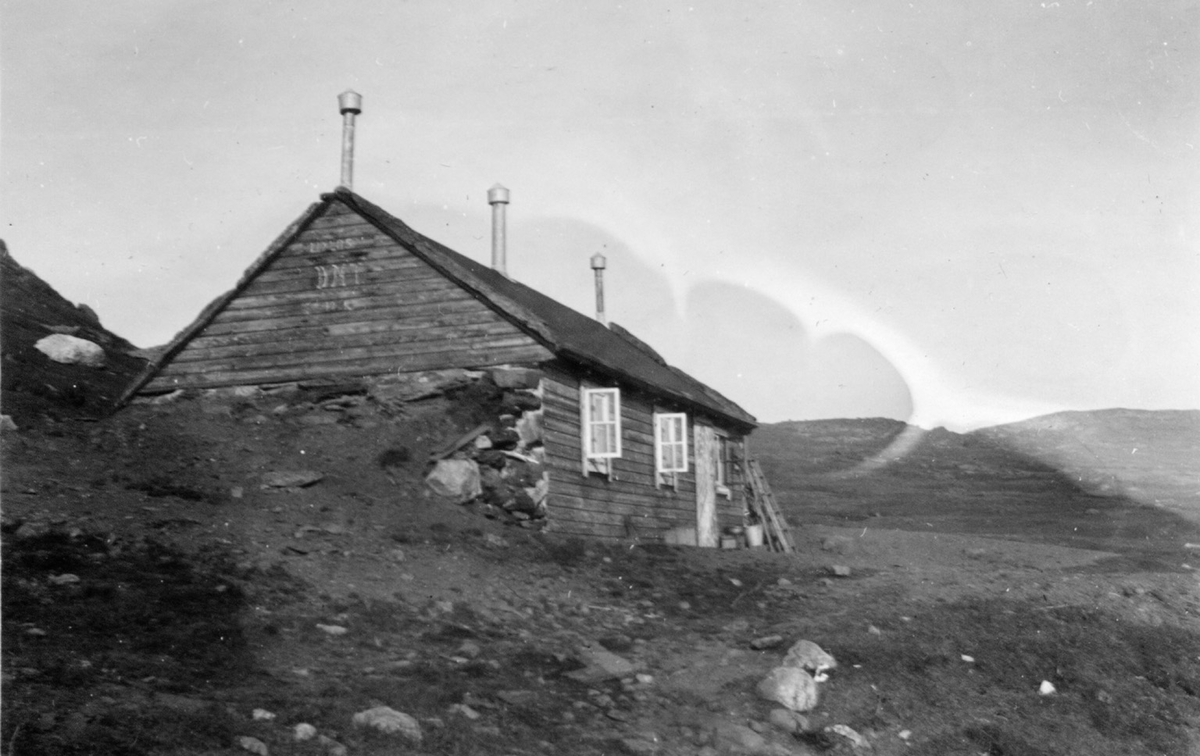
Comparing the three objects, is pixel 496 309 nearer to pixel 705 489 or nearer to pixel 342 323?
pixel 342 323

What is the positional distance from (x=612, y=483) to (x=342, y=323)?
16.3 feet

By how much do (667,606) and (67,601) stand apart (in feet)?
21.1

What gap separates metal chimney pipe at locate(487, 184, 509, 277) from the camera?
2255 centimetres

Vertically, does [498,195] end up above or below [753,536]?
above

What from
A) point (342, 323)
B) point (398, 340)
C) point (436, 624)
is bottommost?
point (436, 624)

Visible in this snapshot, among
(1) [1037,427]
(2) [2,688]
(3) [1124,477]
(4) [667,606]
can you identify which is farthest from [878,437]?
(2) [2,688]

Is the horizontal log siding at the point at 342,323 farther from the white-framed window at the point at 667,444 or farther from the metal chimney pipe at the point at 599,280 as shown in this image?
the metal chimney pipe at the point at 599,280

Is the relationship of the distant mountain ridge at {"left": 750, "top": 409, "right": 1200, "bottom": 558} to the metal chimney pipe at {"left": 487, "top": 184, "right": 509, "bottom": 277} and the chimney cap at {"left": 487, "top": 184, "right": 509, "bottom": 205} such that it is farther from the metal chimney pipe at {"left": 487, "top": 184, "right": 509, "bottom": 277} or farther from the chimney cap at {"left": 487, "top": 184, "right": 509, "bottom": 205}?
the chimney cap at {"left": 487, "top": 184, "right": 509, "bottom": 205}

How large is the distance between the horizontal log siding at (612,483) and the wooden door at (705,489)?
24cm

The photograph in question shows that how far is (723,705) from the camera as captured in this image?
902 cm

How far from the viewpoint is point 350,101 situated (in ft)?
57.8

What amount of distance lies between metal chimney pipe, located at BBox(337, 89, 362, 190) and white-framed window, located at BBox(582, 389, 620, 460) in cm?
513

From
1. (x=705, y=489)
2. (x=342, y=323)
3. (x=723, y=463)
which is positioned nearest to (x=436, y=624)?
(x=342, y=323)

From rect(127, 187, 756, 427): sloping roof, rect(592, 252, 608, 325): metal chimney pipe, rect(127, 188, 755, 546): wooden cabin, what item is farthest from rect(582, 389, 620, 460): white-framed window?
rect(592, 252, 608, 325): metal chimney pipe
